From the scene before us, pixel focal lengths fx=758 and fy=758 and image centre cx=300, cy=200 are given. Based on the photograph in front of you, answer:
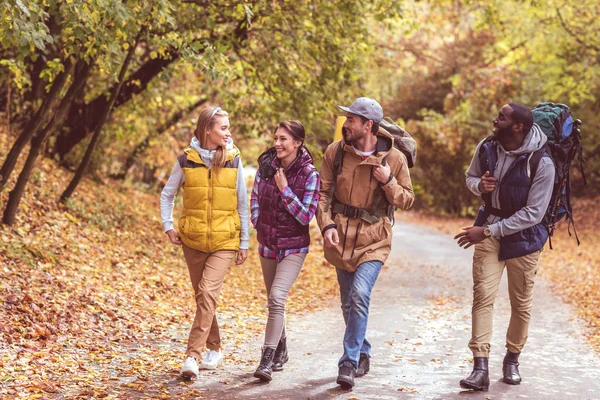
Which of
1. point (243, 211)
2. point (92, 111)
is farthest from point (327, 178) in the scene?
point (92, 111)

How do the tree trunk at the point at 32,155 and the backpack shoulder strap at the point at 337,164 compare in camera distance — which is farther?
the tree trunk at the point at 32,155

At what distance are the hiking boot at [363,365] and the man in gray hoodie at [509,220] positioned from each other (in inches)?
33.6

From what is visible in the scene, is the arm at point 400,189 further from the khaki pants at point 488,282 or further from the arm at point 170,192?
the arm at point 170,192

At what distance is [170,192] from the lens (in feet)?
20.6

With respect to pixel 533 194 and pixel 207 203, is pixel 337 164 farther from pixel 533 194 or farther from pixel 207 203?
pixel 533 194

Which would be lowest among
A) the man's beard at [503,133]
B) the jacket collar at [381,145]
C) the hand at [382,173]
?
the hand at [382,173]

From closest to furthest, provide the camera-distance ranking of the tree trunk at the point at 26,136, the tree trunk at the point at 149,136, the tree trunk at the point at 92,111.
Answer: the tree trunk at the point at 26,136 → the tree trunk at the point at 92,111 → the tree trunk at the point at 149,136

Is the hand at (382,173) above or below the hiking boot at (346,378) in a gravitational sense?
above

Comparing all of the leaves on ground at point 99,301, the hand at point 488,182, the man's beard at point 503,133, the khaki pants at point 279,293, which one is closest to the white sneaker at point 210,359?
the leaves on ground at point 99,301

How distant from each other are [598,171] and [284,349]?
27.2 m

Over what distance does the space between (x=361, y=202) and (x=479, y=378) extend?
1.69 metres

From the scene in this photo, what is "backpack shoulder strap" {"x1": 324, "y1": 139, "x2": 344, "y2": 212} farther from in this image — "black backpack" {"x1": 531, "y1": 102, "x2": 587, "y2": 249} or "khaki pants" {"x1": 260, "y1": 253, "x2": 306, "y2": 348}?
"black backpack" {"x1": 531, "y1": 102, "x2": 587, "y2": 249}

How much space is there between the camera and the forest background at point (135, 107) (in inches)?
309

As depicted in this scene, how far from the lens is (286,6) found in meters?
12.5
